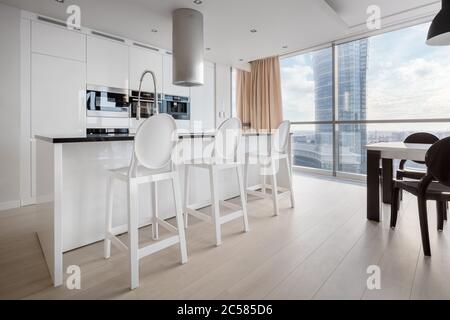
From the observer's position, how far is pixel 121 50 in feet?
12.8

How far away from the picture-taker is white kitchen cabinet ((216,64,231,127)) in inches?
217

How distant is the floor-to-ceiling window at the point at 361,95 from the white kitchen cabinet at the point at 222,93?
4.15 ft

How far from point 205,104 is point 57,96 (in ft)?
8.79

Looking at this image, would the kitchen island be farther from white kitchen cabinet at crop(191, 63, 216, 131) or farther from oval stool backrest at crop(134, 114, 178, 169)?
white kitchen cabinet at crop(191, 63, 216, 131)

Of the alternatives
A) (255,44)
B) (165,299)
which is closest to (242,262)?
(165,299)

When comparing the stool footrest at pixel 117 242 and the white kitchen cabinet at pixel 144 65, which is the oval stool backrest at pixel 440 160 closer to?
the stool footrest at pixel 117 242

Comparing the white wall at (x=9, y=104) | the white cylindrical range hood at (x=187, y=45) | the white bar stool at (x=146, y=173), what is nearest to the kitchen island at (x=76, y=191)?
the white bar stool at (x=146, y=173)

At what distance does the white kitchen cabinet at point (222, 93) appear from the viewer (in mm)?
5500

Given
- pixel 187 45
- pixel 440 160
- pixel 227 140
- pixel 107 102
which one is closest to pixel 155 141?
pixel 227 140

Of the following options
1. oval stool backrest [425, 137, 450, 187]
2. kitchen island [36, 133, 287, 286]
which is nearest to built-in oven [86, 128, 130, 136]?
kitchen island [36, 133, 287, 286]

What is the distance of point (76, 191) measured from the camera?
1798mm

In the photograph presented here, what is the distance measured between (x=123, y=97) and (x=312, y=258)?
11.8 ft

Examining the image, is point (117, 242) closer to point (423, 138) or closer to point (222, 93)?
point (423, 138)
